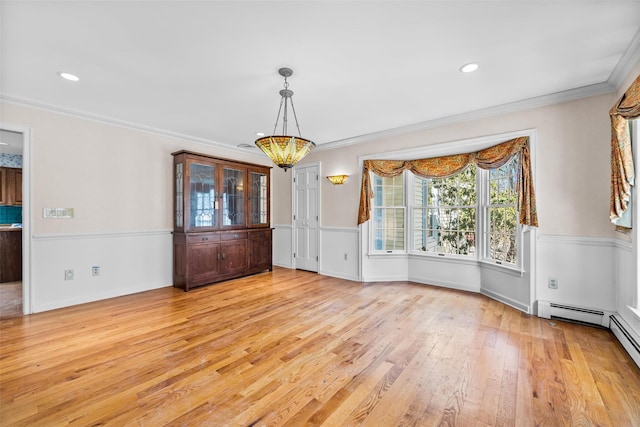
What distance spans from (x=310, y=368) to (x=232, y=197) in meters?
3.70

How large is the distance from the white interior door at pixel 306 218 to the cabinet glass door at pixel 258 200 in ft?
2.21

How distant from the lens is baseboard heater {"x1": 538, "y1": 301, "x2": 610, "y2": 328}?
2984 millimetres

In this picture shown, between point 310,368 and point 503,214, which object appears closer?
point 310,368

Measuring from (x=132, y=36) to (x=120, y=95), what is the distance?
1.37 m

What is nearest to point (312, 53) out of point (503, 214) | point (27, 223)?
point (503, 214)

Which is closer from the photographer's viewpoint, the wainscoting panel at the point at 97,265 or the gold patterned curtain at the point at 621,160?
the gold patterned curtain at the point at 621,160

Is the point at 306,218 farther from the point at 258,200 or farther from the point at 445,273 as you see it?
the point at 445,273

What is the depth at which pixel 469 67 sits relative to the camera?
261 cm

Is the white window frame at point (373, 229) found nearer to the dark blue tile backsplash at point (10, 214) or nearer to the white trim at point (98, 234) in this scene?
the white trim at point (98, 234)

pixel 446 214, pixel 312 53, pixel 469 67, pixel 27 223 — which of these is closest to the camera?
pixel 312 53

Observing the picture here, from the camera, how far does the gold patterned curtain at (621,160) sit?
8.17 feet

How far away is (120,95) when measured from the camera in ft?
10.5

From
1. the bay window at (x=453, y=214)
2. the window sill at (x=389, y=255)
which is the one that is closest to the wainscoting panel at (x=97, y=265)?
the window sill at (x=389, y=255)

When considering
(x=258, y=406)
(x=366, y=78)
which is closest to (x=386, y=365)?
(x=258, y=406)
